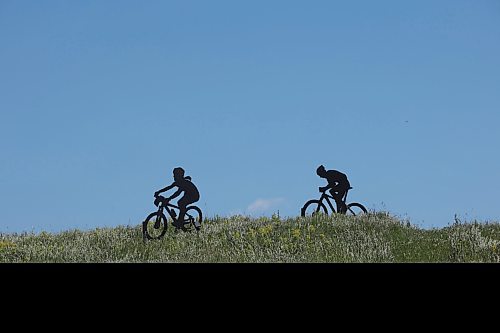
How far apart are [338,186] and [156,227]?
197 inches

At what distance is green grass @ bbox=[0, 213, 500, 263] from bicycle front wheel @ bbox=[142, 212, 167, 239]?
0.77ft

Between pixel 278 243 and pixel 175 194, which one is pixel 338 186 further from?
pixel 175 194

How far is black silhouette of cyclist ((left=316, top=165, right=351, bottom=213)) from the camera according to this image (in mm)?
17031

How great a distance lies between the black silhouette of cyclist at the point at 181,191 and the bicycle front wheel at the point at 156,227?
380 mm

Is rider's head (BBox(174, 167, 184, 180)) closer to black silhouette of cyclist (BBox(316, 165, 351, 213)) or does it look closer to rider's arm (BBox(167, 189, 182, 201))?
rider's arm (BBox(167, 189, 182, 201))

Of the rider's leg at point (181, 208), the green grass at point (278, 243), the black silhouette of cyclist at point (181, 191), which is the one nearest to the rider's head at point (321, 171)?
the green grass at point (278, 243)

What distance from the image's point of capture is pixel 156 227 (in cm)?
1592

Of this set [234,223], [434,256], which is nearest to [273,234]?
[234,223]

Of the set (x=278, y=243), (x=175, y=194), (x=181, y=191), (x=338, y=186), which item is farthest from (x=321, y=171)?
(x=175, y=194)

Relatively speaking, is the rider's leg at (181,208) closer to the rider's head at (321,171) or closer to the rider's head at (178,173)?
the rider's head at (178,173)

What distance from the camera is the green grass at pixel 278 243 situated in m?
13.5

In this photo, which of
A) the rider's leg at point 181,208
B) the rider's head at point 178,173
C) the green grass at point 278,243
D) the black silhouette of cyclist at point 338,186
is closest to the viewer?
the green grass at point 278,243
